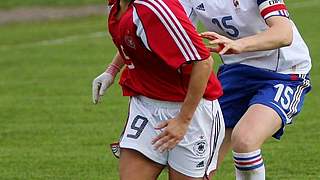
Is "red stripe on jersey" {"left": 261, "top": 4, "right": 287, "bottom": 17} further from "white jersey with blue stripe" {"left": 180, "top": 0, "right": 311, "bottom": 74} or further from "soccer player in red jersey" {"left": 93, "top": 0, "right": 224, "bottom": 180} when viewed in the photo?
"soccer player in red jersey" {"left": 93, "top": 0, "right": 224, "bottom": 180}

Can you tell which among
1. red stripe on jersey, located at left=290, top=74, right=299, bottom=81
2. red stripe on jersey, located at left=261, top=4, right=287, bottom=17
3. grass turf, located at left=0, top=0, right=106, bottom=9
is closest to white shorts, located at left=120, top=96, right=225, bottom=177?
red stripe on jersey, located at left=261, top=4, right=287, bottom=17

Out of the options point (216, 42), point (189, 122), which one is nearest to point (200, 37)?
point (216, 42)

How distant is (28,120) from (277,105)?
22.3 feet

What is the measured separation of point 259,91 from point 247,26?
49cm

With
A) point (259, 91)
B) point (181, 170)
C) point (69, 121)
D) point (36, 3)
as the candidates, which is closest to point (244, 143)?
point (259, 91)

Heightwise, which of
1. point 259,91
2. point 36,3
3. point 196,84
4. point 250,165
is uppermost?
point 196,84

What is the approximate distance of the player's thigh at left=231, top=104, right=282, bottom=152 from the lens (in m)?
7.53

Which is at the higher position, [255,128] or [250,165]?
[255,128]

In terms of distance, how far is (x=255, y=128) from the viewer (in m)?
7.55

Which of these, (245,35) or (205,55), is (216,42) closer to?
(205,55)

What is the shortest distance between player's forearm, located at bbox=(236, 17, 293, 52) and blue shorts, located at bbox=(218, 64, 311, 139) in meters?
0.64

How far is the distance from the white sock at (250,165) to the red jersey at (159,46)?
701mm

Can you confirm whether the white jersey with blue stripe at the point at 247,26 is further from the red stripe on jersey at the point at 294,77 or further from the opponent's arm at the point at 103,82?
the opponent's arm at the point at 103,82

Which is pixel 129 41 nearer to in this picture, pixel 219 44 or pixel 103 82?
pixel 219 44
